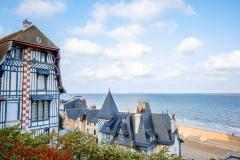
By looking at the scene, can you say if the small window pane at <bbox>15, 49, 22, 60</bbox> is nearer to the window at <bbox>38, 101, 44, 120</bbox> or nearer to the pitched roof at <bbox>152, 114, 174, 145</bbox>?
the window at <bbox>38, 101, 44, 120</bbox>

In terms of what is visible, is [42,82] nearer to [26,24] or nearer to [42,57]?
[42,57]

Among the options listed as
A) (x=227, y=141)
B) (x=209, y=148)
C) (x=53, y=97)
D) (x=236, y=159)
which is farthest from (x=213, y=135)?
(x=53, y=97)

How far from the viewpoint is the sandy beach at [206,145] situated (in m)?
29.9

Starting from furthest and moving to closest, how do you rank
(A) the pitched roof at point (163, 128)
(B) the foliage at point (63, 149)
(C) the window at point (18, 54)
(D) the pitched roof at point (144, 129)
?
(A) the pitched roof at point (163, 128), (D) the pitched roof at point (144, 129), (C) the window at point (18, 54), (B) the foliage at point (63, 149)

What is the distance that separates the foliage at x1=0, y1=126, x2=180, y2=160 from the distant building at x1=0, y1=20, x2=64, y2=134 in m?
5.94

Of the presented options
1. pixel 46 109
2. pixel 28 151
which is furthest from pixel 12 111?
pixel 28 151

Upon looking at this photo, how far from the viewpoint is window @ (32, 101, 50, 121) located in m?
15.0

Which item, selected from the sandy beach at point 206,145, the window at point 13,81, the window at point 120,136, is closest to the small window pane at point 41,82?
the window at point 13,81

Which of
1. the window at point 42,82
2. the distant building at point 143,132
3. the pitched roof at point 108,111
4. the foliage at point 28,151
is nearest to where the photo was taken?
the foliage at point 28,151

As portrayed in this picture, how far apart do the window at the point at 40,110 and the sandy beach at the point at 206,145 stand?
18108 mm

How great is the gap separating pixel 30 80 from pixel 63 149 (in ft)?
29.2

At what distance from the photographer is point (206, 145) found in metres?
36.2

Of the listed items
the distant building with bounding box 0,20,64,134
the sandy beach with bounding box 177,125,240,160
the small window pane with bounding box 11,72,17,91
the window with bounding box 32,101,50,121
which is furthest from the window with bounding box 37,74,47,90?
the sandy beach with bounding box 177,125,240,160

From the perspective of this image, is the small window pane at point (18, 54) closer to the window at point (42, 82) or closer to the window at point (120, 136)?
the window at point (42, 82)
